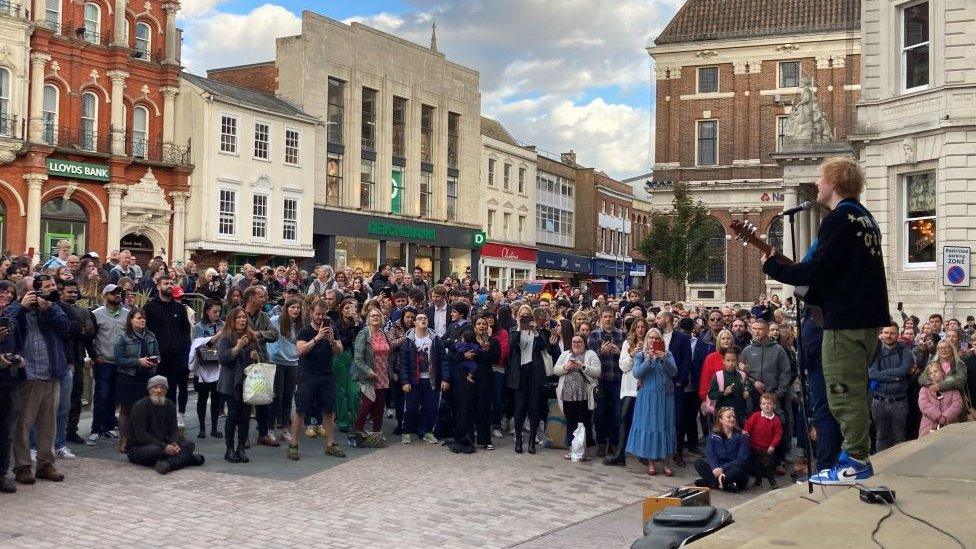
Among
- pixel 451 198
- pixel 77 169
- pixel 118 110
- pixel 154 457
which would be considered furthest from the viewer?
pixel 451 198

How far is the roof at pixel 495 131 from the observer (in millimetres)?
56500

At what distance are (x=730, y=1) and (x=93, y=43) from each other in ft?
110

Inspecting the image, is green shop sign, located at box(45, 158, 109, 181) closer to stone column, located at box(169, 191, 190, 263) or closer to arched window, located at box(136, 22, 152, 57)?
stone column, located at box(169, 191, 190, 263)

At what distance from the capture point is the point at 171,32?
37.1m

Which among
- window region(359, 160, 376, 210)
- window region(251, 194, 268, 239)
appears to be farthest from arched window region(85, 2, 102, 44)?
window region(359, 160, 376, 210)

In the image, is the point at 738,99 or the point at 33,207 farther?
the point at 738,99

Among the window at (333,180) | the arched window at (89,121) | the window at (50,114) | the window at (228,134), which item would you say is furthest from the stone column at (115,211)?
the window at (333,180)

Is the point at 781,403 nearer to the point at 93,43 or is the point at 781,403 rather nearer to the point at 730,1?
the point at 93,43

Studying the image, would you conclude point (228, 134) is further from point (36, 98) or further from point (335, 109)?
point (335, 109)

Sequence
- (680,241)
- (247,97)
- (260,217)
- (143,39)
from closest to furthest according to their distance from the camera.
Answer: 1. (143,39)
2. (260,217)
3. (247,97)
4. (680,241)

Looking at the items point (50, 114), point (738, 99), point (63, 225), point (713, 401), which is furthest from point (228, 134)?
point (713, 401)

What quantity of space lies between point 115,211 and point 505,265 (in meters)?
27.3

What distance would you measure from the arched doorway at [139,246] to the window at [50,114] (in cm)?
450

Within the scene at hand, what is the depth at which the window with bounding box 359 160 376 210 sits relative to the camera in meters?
46.2
